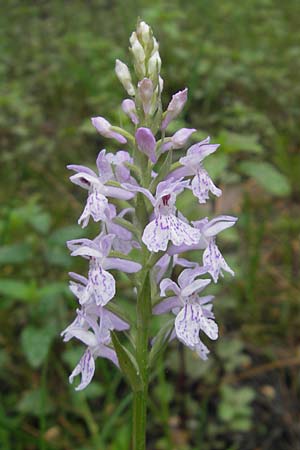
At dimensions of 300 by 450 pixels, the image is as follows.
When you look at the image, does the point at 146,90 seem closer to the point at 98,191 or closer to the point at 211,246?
the point at 98,191

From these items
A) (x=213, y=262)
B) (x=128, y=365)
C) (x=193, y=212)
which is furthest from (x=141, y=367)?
(x=193, y=212)

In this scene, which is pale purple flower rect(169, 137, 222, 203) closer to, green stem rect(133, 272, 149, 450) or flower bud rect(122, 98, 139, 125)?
flower bud rect(122, 98, 139, 125)

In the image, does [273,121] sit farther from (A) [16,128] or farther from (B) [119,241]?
(B) [119,241]

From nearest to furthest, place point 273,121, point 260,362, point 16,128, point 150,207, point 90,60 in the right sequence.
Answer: point 150,207, point 260,362, point 16,128, point 273,121, point 90,60

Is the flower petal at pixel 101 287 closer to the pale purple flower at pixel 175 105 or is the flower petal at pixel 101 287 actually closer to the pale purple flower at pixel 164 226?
the pale purple flower at pixel 164 226

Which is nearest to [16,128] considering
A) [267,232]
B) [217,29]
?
[267,232]

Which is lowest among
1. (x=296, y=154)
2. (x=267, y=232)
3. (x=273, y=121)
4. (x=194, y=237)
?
(x=194, y=237)
